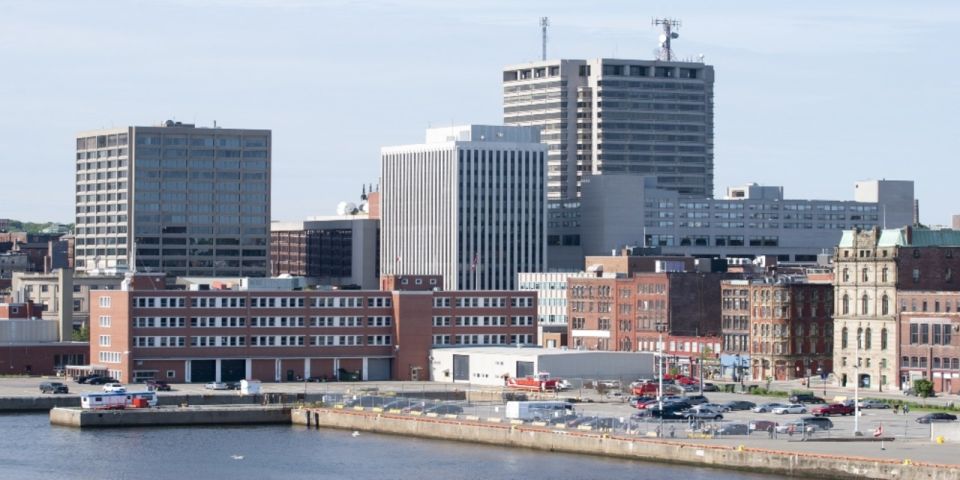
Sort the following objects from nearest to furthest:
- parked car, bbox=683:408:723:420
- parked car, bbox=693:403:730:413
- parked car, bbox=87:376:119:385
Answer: parked car, bbox=683:408:723:420
parked car, bbox=693:403:730:413
parked car, bbox=87:376:119:385

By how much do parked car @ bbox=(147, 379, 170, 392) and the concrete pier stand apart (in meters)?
14.4

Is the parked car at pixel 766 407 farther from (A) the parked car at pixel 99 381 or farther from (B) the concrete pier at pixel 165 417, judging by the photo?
(A) the parked car at pixel 99 381

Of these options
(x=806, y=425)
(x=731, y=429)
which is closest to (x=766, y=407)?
(x=806, y=425)

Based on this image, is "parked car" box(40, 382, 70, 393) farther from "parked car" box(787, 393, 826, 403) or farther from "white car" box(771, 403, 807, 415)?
"parked car" box(787, 393, 826, 403)

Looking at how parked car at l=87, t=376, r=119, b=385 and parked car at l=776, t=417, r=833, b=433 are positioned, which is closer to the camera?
parked car at l=776, t=417, r=833, b=433

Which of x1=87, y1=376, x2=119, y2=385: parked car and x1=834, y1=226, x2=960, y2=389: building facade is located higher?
x1=834, y1=226, x2=960, y2=389: building facade

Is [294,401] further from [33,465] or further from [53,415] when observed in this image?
[33,465]

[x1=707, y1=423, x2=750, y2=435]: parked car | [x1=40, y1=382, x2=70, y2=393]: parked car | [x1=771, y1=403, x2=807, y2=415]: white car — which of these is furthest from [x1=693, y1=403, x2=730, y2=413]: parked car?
[x1=40, y1=382, x2=70, y2=393]: parked car

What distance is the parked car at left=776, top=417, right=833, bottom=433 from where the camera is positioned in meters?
142

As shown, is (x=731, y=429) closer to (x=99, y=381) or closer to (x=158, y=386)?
(x=158, y=386)

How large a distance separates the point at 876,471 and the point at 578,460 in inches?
953

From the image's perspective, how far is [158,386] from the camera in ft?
625

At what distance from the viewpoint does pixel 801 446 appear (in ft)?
444

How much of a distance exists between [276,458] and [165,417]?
2702 centimetres
